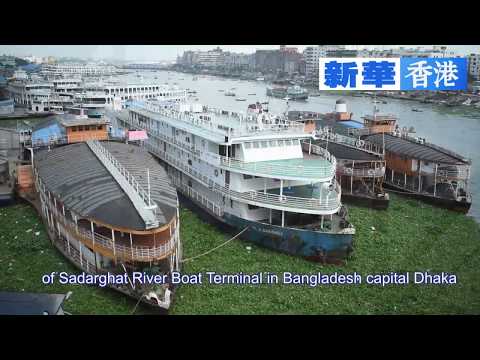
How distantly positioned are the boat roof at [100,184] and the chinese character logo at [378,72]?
541 centimetres

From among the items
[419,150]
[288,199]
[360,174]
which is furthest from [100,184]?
[419,150]

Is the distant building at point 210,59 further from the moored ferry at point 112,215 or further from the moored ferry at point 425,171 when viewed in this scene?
the moored ferry at point 425,171

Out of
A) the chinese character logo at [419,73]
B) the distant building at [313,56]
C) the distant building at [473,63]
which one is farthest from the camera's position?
the distant building at [313,56]

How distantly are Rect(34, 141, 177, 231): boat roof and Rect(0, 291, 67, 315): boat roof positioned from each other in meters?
1.83

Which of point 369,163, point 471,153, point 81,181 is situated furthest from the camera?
point 471,153

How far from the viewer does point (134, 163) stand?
45.6 ft

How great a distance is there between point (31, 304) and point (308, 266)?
661 centimetres

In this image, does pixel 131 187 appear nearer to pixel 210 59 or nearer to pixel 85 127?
pixel 210 59

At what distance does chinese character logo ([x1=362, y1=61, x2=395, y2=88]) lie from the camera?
10578 millimetres

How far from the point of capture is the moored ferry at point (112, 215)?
382 inches

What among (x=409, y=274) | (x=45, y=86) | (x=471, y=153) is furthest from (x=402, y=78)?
(x=45, y=86)

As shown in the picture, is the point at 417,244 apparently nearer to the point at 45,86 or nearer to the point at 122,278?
the point at 122,278

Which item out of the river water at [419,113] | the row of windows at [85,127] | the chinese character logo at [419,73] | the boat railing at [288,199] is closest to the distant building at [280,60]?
the river water at [419,113]

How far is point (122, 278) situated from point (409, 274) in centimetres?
711
